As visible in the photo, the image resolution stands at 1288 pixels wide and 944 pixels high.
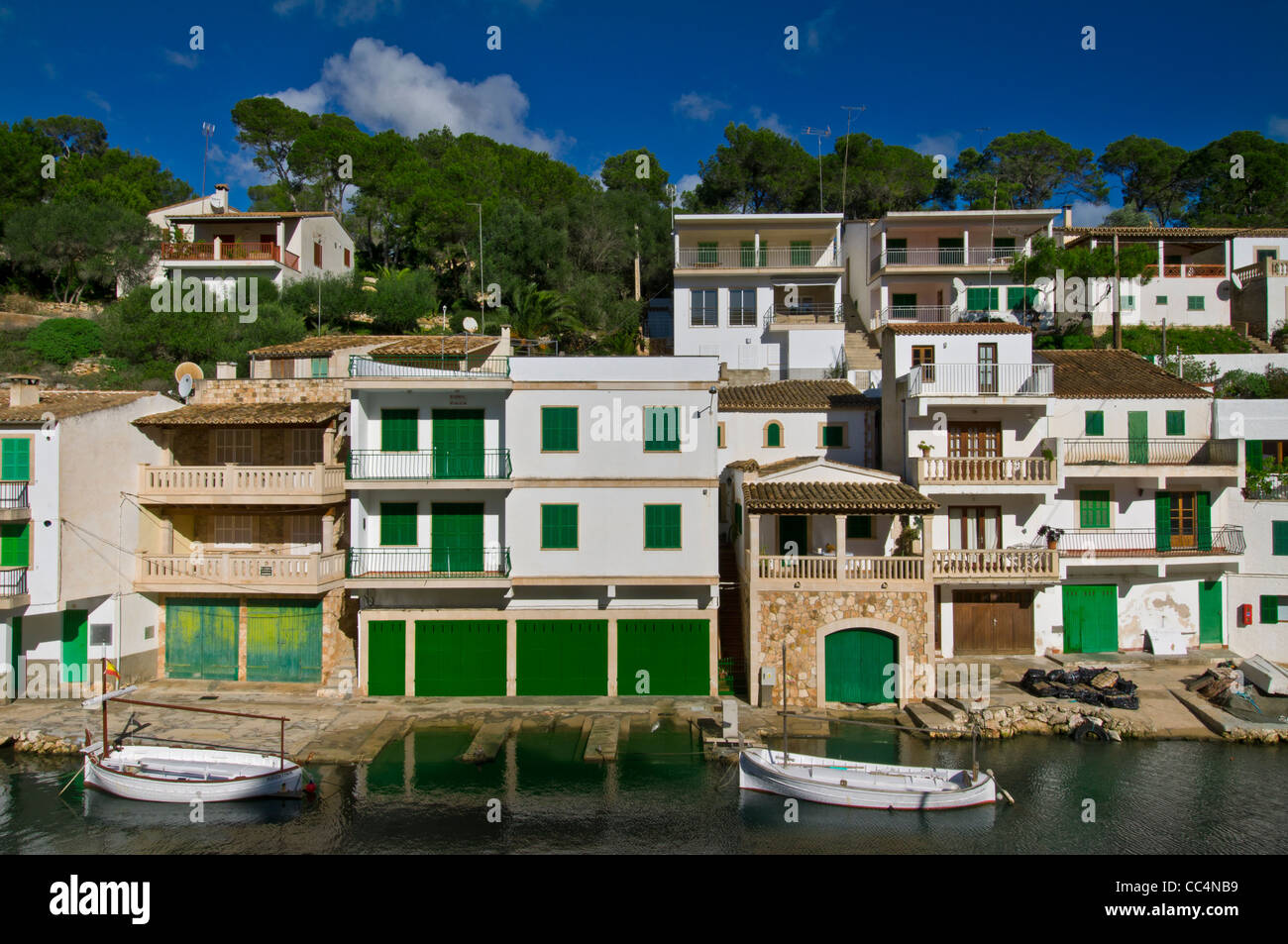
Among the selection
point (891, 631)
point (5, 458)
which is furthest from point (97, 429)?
point (891, 631)

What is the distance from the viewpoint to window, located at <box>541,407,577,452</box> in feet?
82.3

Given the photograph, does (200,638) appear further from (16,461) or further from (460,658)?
(460,658)

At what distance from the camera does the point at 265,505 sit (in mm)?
26547

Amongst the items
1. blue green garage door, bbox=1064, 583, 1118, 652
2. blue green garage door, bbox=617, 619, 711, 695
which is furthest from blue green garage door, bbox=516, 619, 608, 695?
blue green garage door, bbox=1064, 583, 1118, 652

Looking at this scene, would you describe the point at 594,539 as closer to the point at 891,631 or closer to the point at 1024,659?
the point at 891,631

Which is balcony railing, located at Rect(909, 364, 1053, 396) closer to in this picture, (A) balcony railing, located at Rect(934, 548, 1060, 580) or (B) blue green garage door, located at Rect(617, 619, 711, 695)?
(A) balcony railing, located at Rect(934, 548, 1060, 580)

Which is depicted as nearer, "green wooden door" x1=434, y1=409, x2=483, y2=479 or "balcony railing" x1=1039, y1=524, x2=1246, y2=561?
"green wooden door" x1=434, y1=409, x2=483, y2=479

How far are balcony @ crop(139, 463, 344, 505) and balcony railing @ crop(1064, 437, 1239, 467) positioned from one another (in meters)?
22.8

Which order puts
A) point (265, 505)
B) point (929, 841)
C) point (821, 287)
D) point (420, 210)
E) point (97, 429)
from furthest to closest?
point (420, 210) < point (821, 287) < point (265, 505) < point (97, 429) < point (929, 841)

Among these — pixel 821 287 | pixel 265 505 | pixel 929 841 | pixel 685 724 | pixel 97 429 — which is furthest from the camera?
pixel 821 287

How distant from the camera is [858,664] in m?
24.4

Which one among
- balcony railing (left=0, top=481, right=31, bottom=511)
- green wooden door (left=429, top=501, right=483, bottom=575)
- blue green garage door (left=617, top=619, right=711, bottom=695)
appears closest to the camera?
balcony railing (left=0, top=481, right=31, bottom=511)

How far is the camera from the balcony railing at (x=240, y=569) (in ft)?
82.8

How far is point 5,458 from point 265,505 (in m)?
6.52
